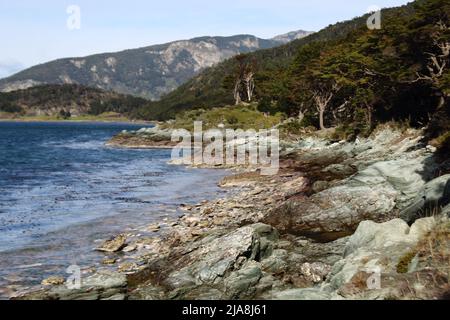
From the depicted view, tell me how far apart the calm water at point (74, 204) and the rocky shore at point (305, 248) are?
2.34 metres

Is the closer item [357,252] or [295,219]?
[357,252]

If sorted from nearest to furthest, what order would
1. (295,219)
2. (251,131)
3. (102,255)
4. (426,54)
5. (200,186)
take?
(102,255) → (295,219) → (200,186) → (426,54) → (251,131)

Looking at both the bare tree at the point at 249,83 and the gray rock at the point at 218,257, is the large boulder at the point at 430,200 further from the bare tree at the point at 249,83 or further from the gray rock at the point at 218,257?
the bare tree at the point at 249,83

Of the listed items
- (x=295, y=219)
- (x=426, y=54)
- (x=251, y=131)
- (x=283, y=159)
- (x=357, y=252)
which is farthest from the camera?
(x=251, y=131)

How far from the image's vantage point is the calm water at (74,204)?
2242cm

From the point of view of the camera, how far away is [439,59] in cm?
4944

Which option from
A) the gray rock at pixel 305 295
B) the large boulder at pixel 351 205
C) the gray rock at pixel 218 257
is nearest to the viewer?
the gray rock at pixel 305 295

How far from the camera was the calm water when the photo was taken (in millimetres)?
22422

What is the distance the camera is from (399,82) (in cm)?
4953

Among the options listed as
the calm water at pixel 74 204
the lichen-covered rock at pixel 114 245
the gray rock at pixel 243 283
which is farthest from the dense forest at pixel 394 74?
the gray rock at pixel 243 283

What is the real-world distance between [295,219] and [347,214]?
2695 millimetres

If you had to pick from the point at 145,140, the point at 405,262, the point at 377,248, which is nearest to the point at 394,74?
the point at 377,248
